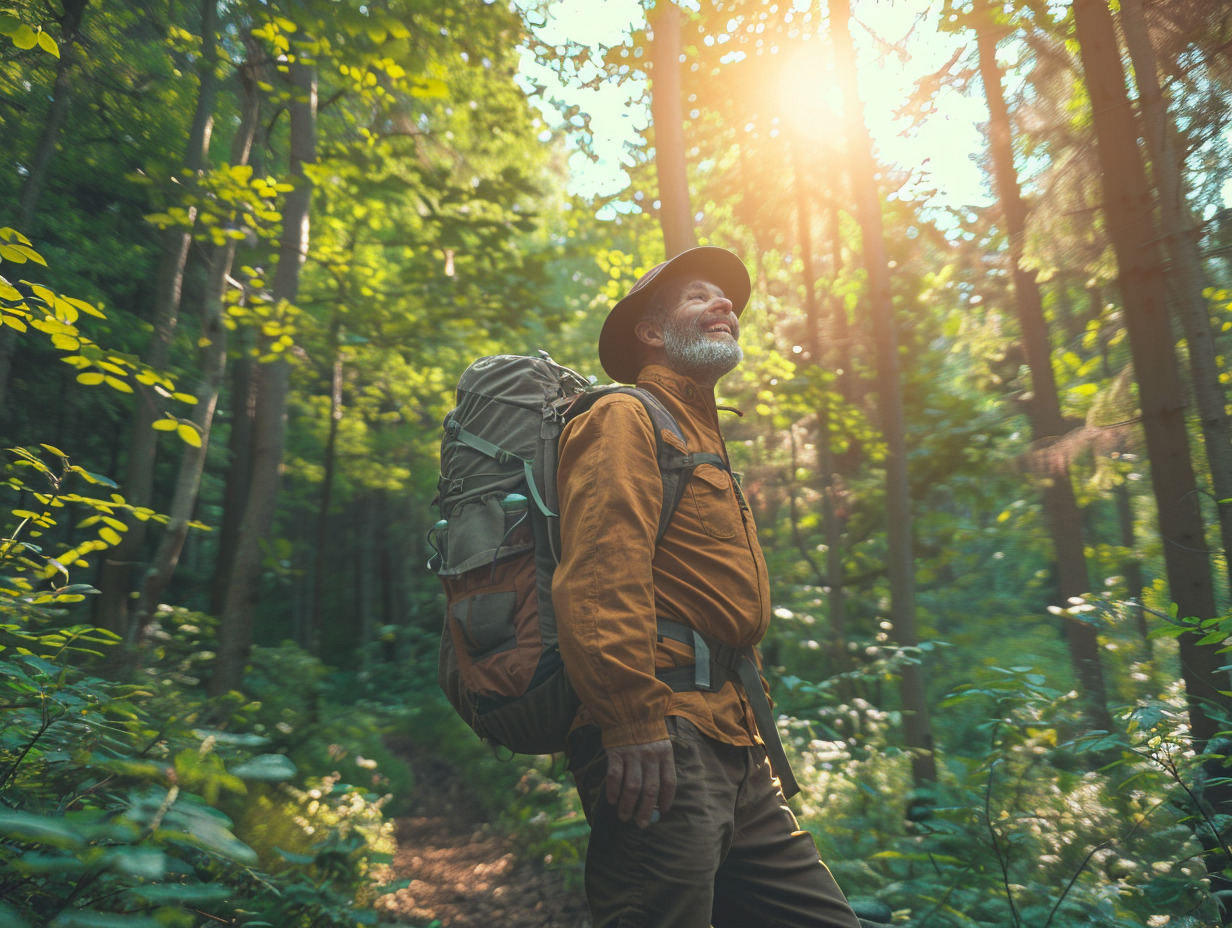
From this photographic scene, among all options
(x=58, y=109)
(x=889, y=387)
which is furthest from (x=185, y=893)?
(x=58, y=109)

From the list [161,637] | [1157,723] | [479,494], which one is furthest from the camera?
[161,637]

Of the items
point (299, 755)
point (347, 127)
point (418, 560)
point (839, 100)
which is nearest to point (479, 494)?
point (299, 755)

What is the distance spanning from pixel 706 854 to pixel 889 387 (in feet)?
21.0

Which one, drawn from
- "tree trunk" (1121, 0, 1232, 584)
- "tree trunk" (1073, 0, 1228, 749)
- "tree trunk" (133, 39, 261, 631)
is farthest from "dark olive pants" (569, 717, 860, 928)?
"tree trunk" (133, 39, 261, 631)

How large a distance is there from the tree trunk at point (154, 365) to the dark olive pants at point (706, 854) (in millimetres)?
7046

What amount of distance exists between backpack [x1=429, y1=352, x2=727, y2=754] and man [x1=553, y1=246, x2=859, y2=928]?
0.36ft

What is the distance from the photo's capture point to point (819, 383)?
889cm

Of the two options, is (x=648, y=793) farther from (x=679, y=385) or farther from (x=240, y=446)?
(x=240, y=446)

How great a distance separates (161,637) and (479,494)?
19.9 feet

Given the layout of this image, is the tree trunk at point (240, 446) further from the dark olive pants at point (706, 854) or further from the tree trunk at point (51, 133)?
the dark olive pants at point (706, 854)

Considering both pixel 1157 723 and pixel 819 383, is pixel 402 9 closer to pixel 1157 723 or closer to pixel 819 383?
pixel 1157 723

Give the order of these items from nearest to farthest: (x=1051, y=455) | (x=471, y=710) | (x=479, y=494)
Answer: (x=471, y=710)
(x=479, y=494)
(x=1051, y=455)

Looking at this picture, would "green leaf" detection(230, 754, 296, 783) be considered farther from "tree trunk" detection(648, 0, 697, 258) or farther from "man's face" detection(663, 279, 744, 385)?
"tree trunk" detection(648, 0, 697, 258)

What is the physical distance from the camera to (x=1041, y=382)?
883cm
